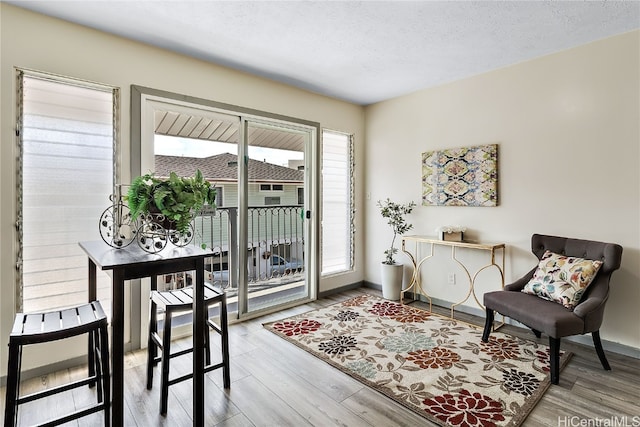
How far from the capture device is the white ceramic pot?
406 cm

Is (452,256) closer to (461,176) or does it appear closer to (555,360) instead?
(461,176)

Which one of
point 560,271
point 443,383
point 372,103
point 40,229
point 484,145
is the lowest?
point 443,383

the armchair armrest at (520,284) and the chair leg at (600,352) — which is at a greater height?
the armchair armrest at (520,284)

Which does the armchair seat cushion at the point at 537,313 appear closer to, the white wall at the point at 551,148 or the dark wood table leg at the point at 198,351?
the white wall at the point at 551,148

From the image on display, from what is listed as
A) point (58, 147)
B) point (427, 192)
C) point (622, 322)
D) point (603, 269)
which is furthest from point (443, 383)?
point (58, 147)

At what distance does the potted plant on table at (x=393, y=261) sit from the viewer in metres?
4.07

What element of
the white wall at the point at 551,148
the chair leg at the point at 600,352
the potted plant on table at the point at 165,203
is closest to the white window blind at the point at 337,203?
the white wall at the point at 551,148

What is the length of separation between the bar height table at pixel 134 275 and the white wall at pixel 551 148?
2.93 m

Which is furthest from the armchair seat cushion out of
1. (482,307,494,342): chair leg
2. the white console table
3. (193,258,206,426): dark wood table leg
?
(193,258,206,426): dark wood table leg

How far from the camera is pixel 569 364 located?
2.51 m

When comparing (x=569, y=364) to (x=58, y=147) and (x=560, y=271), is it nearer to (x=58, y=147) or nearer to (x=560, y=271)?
(x=560, y=271)

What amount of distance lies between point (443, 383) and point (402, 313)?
1358mm

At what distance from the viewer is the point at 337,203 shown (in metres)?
4.46

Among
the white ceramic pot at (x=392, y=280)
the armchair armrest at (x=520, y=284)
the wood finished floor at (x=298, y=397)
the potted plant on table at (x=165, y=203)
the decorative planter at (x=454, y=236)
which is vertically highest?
the potted plant on table at (x=165, y=203)
